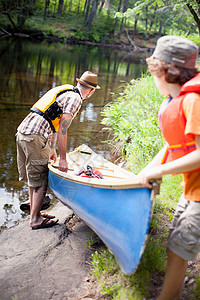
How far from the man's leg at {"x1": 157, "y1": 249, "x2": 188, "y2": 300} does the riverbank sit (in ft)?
1.89

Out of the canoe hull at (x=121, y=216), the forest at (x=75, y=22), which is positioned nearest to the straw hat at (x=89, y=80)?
the canoe hull at (x=121, y=216)

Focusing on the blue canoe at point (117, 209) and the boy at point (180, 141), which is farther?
the blue canoe at point (117, 209)

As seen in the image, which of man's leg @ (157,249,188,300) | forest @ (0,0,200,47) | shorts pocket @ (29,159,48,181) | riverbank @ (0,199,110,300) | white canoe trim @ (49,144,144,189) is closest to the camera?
man's leg @ (157,249,188,300)

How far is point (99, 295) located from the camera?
2.51m

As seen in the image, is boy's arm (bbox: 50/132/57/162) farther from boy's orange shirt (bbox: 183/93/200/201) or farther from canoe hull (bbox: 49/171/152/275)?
boy's orange shirt (bbox: 183/93/200/201)

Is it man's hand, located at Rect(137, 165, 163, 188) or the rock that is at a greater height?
man's hand, located at Rect(137, 165, 163, 188)

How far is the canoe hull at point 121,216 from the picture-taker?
6.84 ft

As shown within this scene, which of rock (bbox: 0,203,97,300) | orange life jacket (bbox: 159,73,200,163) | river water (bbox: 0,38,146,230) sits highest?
orange life jacket (bbox: 159,73,200,163)

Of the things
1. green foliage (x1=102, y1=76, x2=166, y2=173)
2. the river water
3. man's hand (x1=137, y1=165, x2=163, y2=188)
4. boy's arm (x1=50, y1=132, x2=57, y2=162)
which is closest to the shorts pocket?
boy's arm (x1=50, y1=132, x2=57, y2=162)

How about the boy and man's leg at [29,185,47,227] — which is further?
man's leg at [29,185,47,227]

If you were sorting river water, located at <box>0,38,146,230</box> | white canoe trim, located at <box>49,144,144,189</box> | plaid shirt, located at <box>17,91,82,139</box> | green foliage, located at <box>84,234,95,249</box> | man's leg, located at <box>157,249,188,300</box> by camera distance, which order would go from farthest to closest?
river water, located at <box>0,38,146,230</box>, plaid shirt, located at <box>17,91,82,139</box>, green foliage, located at <box>84,234,95,249</box>, white canoe trim, located at <box>49,144,144,189</box>, man's leg, located at <box>157,249,188,300</box>

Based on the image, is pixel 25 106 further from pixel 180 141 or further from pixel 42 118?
pixel 180 141

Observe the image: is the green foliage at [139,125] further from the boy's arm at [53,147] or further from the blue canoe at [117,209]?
the blue canoe at [117,209]

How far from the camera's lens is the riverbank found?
8.50 ft
